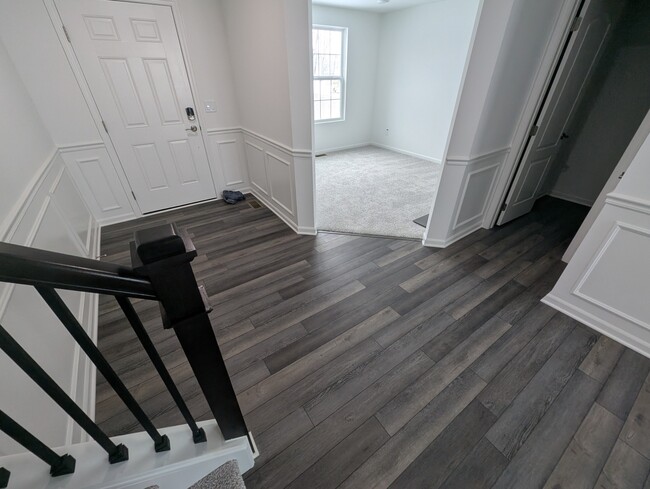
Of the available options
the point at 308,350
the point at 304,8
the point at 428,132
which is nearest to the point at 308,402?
the point at 308,350

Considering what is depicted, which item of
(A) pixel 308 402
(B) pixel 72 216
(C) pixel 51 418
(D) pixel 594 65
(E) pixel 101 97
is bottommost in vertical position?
(A) pixel 308 402

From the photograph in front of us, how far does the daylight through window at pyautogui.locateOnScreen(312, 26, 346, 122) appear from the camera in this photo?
16.8 ft

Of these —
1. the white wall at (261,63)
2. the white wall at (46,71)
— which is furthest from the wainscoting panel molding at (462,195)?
the white wall at (46,71)

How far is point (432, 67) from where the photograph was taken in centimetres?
488

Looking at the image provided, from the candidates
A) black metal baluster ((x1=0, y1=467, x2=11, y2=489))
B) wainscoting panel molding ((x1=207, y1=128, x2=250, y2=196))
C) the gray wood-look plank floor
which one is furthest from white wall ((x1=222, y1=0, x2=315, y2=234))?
black metal baluster ((x1=0, y1=467, x2=11, y2=489))

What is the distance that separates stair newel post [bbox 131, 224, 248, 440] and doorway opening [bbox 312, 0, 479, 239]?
94.8 inches

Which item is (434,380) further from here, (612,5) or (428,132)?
(428,132)

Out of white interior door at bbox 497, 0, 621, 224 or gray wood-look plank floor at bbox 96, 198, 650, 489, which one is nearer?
gray wood-look plank floor at bbox 96, 198, 650, 489

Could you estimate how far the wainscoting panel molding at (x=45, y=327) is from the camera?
40.1 inches

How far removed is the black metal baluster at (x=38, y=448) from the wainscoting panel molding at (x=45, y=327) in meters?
0.33

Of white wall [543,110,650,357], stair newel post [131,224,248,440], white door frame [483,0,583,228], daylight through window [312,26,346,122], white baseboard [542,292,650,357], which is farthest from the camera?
daylight through window [312,26,346,122]

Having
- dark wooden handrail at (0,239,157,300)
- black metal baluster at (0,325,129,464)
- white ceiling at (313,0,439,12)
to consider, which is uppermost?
white ceiling at (313,0,439,12)

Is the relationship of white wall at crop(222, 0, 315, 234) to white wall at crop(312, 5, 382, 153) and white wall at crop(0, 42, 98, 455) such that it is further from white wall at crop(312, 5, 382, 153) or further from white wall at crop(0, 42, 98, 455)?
white wall at crop(312, 5, 382, 153)

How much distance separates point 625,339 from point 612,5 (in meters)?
2.86
